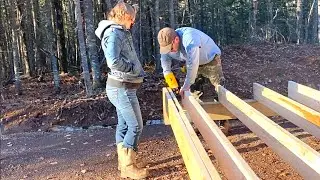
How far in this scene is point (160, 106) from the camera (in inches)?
352

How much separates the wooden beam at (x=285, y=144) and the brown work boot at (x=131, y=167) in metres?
1.32

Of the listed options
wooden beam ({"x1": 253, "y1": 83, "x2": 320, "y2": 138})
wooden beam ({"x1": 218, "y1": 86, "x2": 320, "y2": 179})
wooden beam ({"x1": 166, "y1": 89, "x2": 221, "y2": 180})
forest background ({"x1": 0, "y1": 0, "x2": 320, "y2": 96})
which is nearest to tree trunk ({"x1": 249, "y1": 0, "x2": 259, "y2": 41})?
forest background ({"x1": 0, "y1": 0, "x2": 320, "y2": 96})

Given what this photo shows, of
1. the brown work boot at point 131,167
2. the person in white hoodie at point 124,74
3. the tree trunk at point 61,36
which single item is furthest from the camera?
the tree trunk at point 61,36

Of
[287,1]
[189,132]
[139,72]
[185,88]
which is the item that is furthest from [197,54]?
[287,1]

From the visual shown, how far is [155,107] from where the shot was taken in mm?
8906

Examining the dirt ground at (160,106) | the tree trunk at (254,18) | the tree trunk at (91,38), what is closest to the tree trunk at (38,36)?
the dirt ground at (160,106)

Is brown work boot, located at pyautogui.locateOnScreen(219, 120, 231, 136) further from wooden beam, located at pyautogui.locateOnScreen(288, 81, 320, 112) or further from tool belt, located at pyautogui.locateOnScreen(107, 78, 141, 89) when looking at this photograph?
tool belt, located at pyautogui.locateOnScreen(107, 78, 141, 89)

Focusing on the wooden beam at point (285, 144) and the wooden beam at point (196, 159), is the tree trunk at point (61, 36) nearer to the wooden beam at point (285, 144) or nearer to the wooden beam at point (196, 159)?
the wooden beam at point (285, 144)

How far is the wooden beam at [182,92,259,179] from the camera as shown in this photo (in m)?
2.44

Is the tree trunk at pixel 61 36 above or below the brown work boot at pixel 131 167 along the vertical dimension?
above

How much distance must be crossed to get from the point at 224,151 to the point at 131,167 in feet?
6.20

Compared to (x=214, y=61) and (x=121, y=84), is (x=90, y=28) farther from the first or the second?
(x=121, y=84)

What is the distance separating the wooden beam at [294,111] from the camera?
405 centimetres

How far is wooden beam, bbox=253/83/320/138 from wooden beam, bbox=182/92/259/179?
1.06 metres
